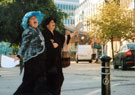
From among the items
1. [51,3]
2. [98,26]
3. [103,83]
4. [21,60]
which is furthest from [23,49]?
[98,26]

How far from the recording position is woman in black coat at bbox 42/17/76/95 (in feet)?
19.8

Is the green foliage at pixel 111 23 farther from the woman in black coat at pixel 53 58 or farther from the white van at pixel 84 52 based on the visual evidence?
the woman in black coat at pixel 53 58

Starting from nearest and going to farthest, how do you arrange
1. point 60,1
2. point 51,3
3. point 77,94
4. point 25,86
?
1. point 25,86
2. point 77,94
3. point 51,3
4. point 60,1

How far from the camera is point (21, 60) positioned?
233 inches

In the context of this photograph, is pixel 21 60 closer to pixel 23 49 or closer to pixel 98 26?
pixel 23 49

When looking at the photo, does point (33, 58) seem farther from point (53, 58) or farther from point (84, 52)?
point (84, 52)

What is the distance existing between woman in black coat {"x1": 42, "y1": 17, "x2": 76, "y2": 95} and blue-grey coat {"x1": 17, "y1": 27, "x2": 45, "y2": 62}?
0.29m

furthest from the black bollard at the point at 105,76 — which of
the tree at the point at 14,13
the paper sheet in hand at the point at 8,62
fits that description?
the tree at the point at 14,13

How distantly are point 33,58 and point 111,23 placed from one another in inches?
1445

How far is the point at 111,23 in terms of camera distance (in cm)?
4178

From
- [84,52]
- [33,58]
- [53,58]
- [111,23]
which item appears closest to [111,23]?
[111,23]

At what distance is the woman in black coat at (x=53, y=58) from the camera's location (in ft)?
19.8

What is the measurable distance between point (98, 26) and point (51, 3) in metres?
9.04

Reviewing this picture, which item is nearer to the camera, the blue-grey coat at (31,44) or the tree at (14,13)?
the blue-grey coat at (31,44)
